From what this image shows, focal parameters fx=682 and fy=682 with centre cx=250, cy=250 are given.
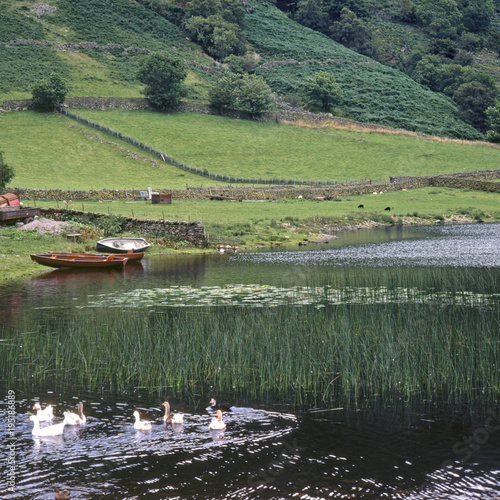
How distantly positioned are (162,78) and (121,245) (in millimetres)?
67346

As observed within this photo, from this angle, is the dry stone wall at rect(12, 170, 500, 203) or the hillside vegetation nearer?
the dry stone wall at rect(12, 170, 500, 203)

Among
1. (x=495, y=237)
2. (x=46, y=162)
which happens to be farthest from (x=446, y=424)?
(x=46, y=162)

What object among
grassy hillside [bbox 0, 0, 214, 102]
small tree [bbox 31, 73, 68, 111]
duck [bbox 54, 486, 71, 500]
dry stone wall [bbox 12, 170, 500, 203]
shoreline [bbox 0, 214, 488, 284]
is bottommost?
shoreline [bbox 0, 214, 488, 284]

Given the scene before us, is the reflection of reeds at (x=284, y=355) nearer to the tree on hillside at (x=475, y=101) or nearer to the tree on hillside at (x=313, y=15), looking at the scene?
the tree on hillside at (x=475, y=101)

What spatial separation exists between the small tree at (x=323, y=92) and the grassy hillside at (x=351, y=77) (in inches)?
186

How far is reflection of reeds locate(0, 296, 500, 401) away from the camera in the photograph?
57.1ft

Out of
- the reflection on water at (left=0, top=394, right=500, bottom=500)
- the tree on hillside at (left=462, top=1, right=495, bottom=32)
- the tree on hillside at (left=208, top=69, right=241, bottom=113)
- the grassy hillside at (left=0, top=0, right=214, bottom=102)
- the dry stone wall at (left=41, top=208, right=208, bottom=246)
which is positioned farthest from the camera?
the tree on hillside at (left=462, top=1, right=495, bottom=32)

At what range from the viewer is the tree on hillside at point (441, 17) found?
18688 centimetres

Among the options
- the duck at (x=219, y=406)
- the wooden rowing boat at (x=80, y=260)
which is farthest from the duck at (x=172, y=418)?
the wooden rowing boat at (x=80, y=260)

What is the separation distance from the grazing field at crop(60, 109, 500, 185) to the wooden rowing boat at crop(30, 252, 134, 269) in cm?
4454

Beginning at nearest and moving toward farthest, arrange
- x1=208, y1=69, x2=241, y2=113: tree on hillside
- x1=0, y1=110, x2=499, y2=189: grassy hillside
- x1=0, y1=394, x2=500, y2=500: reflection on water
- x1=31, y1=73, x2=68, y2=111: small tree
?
x1=0, y1=394, x2=500, y2=500: reflection on water
x1=0, y1=110, x2=499, y2=189: grassy hillside
x1=31, y1=73, x2=68, y2=111: small tree
x1=208, y1=69, x2=241, y2=113: tree on hillside

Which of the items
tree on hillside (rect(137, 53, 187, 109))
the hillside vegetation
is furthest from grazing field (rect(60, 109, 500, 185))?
the hillside vegetation

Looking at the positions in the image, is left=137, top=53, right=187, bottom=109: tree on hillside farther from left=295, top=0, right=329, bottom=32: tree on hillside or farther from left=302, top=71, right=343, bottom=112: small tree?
left=295, top=0, right=329, bottom=32: tree on hillside

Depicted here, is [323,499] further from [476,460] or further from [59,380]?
[59,380]
